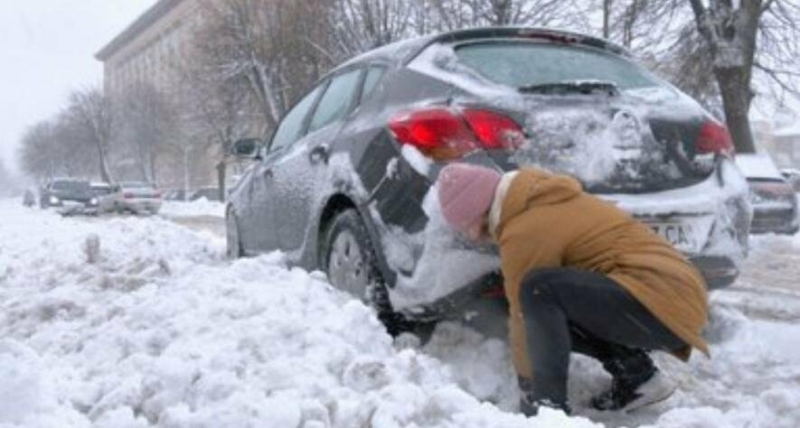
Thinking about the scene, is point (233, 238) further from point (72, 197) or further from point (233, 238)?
point (72, 197)

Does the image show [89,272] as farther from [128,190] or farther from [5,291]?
[128,190]

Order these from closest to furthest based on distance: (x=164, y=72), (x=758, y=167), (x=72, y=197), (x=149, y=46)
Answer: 1. (x=758, y=167)
2. (x=72, y=197)
3. (x=164, y=72)
4. (x=149, y=46)

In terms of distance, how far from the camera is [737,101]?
18.0 metres

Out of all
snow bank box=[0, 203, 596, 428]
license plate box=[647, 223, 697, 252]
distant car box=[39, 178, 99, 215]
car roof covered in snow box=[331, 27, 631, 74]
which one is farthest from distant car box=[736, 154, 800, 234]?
distant car box=[39, 178, 99, 215]

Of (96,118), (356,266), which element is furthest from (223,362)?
(96,118)

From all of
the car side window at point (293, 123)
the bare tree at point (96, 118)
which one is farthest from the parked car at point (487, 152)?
the bare tree at point (96, 118)

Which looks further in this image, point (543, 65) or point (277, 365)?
point (543, 65)

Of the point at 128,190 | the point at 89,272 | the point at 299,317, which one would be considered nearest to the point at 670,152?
the point at 299,317

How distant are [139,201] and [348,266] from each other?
2714 cm

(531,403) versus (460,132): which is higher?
(460,132)

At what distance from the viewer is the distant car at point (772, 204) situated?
36.4ft

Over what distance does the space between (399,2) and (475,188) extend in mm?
19600

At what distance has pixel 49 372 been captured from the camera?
10.3 ft

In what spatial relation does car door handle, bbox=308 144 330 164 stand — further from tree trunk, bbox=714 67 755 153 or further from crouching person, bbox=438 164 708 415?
tree trunk, bbox=714 67 755 153
